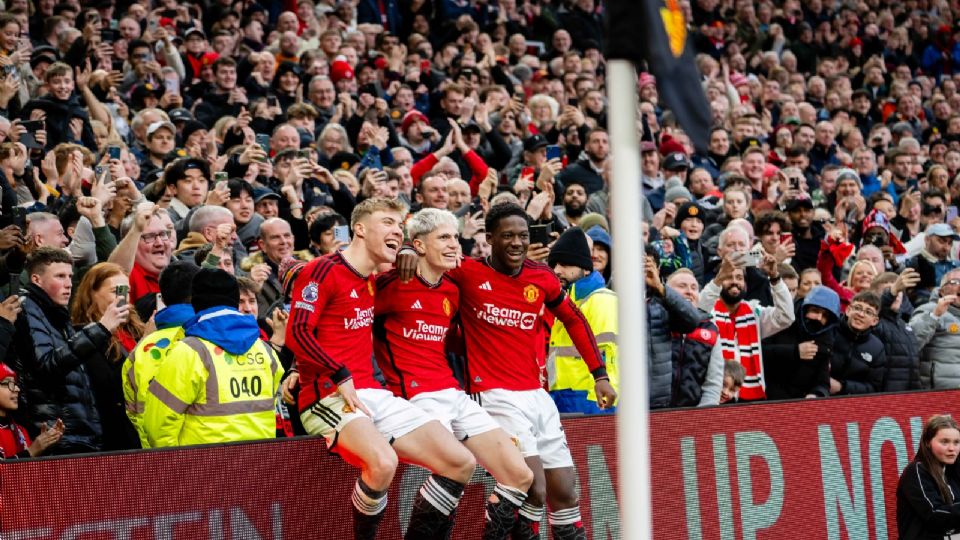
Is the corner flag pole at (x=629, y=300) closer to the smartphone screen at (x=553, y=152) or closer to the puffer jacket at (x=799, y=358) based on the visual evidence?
the puffer jacket at (x=799, y=358)

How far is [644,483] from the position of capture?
453 cm

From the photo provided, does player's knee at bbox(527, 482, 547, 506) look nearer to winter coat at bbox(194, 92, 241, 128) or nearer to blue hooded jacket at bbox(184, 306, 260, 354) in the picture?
blue hooded jacket at bbox(184, 306, 260, 354)

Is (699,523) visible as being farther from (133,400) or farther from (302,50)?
(302,50)

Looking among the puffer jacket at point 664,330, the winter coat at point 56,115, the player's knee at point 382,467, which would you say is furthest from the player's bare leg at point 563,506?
the winter coat at point 56,115

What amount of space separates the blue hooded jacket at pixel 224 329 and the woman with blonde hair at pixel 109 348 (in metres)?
0.49

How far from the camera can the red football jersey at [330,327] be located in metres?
7.63

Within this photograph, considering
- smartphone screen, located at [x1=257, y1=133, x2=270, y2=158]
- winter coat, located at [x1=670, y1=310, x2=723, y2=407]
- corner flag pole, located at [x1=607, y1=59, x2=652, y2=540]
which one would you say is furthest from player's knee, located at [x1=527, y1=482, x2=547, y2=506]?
smartphone screen, located at [x1=257, y1=133, x2=270, y2=158]


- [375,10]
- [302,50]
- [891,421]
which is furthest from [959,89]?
[891,421]

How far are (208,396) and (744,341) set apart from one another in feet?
16.9

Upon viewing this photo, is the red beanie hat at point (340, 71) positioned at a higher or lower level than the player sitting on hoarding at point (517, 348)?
higher

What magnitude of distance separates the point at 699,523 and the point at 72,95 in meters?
7.62

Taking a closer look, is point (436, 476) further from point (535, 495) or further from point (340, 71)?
point (340, 71)

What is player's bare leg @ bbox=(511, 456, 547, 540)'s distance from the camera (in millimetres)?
8242

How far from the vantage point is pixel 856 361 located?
11.9 metres
